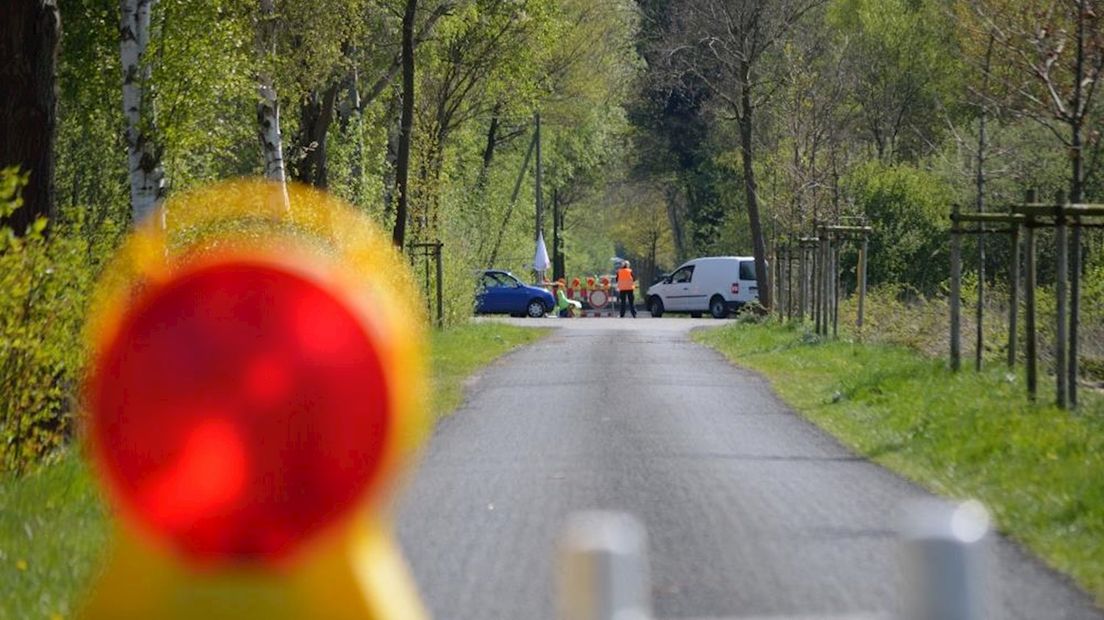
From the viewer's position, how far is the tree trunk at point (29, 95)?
617 inches

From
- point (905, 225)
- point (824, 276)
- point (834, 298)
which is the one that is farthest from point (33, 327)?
point (905, 225)

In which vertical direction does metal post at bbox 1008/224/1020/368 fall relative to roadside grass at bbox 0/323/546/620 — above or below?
above

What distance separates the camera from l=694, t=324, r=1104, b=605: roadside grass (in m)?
9.92

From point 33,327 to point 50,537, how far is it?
335cm

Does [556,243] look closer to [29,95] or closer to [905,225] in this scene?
[905,225]

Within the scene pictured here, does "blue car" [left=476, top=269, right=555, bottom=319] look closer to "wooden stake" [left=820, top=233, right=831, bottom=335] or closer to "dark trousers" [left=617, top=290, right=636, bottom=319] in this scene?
"dark trousers" [left=617, top=290, right=636, bottom=319]

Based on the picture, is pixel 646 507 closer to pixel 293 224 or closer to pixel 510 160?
pixel 293 224

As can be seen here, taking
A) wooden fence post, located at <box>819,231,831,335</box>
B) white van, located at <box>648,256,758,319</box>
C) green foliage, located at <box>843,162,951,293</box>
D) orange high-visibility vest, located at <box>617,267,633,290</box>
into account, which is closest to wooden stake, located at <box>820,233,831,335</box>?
wooden fence post, located at <box>819,231,831,335</box>

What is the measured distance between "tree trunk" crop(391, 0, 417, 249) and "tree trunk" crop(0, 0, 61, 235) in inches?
807

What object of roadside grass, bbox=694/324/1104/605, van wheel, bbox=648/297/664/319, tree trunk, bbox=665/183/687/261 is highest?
tree trunk, bbox=665/183/687/261

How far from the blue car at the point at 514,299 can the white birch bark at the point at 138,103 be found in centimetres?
3732

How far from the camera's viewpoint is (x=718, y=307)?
62.4m

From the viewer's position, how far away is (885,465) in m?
13.3

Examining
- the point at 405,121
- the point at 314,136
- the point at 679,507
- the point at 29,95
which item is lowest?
the point at 679,507
